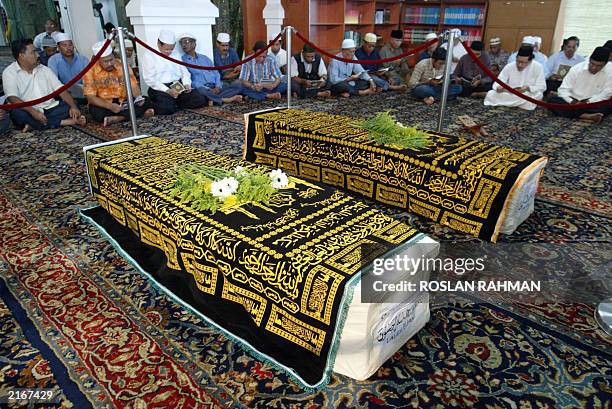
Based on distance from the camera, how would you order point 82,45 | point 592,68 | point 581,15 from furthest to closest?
point 581,15 → point 82,45 → point 592,68

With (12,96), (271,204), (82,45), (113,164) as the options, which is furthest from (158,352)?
(82,45)

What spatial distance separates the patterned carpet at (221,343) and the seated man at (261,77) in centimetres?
407

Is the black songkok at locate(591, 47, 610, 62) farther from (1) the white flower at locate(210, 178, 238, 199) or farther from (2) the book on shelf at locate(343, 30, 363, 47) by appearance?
(1) the white flower at locate(210, 178, 238, 199)

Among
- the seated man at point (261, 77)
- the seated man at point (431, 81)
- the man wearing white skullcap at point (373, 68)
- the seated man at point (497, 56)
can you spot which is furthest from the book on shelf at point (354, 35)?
the seated man at point (497, 56)

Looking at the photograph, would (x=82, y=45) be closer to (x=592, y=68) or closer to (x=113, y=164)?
(x=113, y=164)

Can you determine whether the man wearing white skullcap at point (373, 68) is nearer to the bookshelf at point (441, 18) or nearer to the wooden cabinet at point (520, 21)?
the bookshelf at point (441, 18)

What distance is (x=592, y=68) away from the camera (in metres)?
5.32

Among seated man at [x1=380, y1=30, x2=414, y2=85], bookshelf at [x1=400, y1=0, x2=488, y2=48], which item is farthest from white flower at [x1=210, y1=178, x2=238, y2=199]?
bookshelf at [x1=400, y1=0, x2=488, y2=48]

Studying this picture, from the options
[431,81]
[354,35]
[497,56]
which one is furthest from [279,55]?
[497,56]

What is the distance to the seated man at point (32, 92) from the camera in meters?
4.58

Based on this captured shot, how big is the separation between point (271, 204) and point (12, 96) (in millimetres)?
4074

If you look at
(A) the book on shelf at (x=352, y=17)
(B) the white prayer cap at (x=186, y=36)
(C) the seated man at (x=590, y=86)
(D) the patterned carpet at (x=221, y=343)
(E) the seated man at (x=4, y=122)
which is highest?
(A) the book on shelf at (x=352, y=17)

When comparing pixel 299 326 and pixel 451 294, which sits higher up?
pixel 299 326

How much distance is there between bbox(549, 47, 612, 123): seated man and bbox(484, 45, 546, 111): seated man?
0.30 metres
